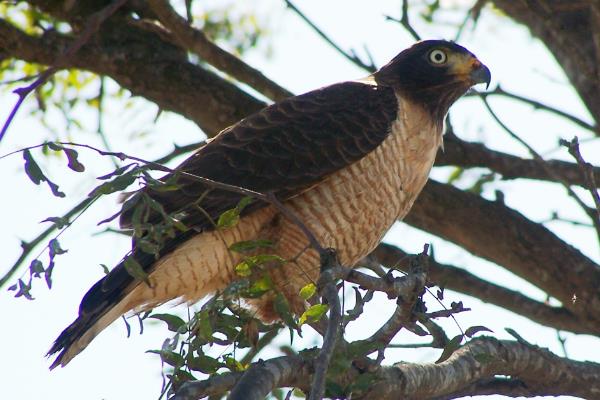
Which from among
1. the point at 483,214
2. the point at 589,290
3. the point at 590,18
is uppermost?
the point at 590,18

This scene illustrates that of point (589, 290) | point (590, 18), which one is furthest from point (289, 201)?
point (590, 18)

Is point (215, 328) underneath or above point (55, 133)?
underneath

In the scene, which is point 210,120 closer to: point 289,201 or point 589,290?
point 289,201

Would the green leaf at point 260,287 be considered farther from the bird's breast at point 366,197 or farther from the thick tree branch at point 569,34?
the thick tree branch at point 569,34

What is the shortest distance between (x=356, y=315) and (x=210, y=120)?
9.80 ft

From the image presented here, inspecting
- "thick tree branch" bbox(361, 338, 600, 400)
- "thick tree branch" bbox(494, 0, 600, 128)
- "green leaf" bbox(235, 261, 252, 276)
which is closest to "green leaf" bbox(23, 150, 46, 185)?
"green leaf" bbox(235, 261, 252, 276)

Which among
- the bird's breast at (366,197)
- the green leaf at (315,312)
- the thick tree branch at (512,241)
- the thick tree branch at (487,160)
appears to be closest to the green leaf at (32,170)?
the green leaf at (315,312)

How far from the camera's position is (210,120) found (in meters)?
6.18

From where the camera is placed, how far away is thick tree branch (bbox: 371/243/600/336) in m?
5.90

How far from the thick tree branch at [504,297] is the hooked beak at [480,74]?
3.34ft

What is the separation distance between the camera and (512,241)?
19.3ft

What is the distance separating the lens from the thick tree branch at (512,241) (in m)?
5.72

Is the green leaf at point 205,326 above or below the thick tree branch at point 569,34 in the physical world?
below

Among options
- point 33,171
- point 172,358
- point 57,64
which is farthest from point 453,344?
point 57,64
